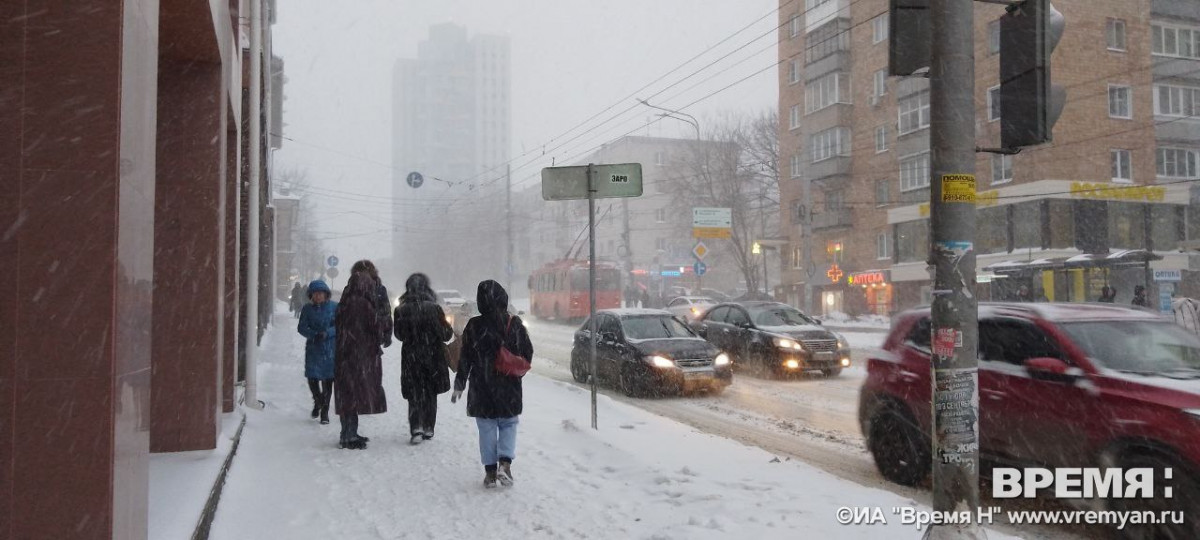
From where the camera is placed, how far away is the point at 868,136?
41750 mm

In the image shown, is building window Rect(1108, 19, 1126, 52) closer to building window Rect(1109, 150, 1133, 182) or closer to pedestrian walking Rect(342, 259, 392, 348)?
building window Rect(1109, 150, 1133, 182)

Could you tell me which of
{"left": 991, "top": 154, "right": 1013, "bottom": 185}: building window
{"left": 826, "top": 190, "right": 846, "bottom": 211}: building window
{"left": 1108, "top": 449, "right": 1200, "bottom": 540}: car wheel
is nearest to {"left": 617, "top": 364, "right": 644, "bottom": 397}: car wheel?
{"left": 1108, "top": 449, "right": 1200, "bottom": 540}: car wheel

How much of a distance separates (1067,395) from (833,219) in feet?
132

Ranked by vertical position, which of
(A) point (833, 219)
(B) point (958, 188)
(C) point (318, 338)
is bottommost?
(C) point (318, 338)

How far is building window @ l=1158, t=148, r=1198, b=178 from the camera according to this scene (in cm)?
3488

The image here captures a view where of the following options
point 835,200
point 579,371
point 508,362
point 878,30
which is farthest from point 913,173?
point 508,362

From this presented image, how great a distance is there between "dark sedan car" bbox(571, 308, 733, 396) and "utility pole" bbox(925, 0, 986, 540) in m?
8.08

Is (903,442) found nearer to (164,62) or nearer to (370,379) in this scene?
(370,379)

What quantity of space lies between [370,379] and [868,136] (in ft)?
128

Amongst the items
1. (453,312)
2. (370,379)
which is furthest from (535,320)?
(370,379)

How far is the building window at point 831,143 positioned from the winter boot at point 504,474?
40.1 meters

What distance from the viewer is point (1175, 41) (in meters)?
35.2

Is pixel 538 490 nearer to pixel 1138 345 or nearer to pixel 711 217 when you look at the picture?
pixel 1138 345

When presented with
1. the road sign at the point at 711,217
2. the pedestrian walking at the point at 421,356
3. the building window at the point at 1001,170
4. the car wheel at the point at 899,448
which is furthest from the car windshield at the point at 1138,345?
the building window at the point at 1001,170
